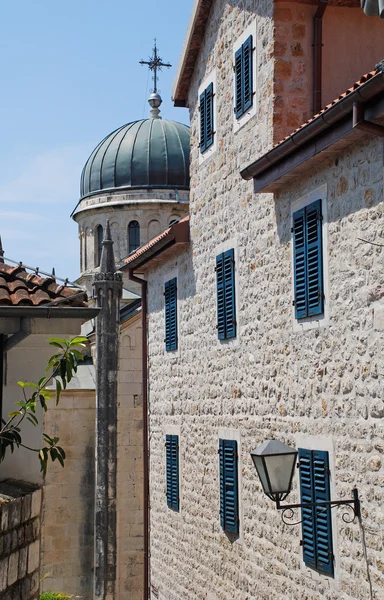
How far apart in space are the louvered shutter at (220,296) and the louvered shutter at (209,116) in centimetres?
181

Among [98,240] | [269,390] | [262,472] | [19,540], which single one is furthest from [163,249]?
[98,240]

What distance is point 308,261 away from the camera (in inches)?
433

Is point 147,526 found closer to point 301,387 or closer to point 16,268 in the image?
point 301,387

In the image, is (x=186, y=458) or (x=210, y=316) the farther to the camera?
(x=186, y=458)

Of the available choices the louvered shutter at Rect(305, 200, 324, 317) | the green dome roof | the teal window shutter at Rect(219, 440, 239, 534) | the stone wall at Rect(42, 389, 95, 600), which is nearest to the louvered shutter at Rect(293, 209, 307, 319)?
the louvered shutter at Rect(305, 200, 324, 317)

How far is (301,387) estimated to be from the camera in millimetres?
11227

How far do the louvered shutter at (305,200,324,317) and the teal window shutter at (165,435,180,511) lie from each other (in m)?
5.89

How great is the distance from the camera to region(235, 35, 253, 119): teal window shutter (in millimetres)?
13172

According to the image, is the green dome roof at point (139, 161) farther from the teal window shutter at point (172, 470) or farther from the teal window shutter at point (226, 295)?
the teal window shutter at point (226, 295)

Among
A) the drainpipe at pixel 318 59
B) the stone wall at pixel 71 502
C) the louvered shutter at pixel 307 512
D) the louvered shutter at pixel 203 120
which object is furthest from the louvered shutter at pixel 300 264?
the stone wall at pixel 71 502

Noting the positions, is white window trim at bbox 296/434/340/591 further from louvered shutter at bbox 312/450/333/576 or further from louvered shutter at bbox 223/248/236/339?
louvered shutter at bbox 223/248/236/339

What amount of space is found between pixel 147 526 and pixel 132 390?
9.34m

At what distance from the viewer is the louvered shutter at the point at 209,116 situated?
1484 centimetres

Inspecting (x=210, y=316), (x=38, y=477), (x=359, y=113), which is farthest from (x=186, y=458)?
(x=359, y=113)
